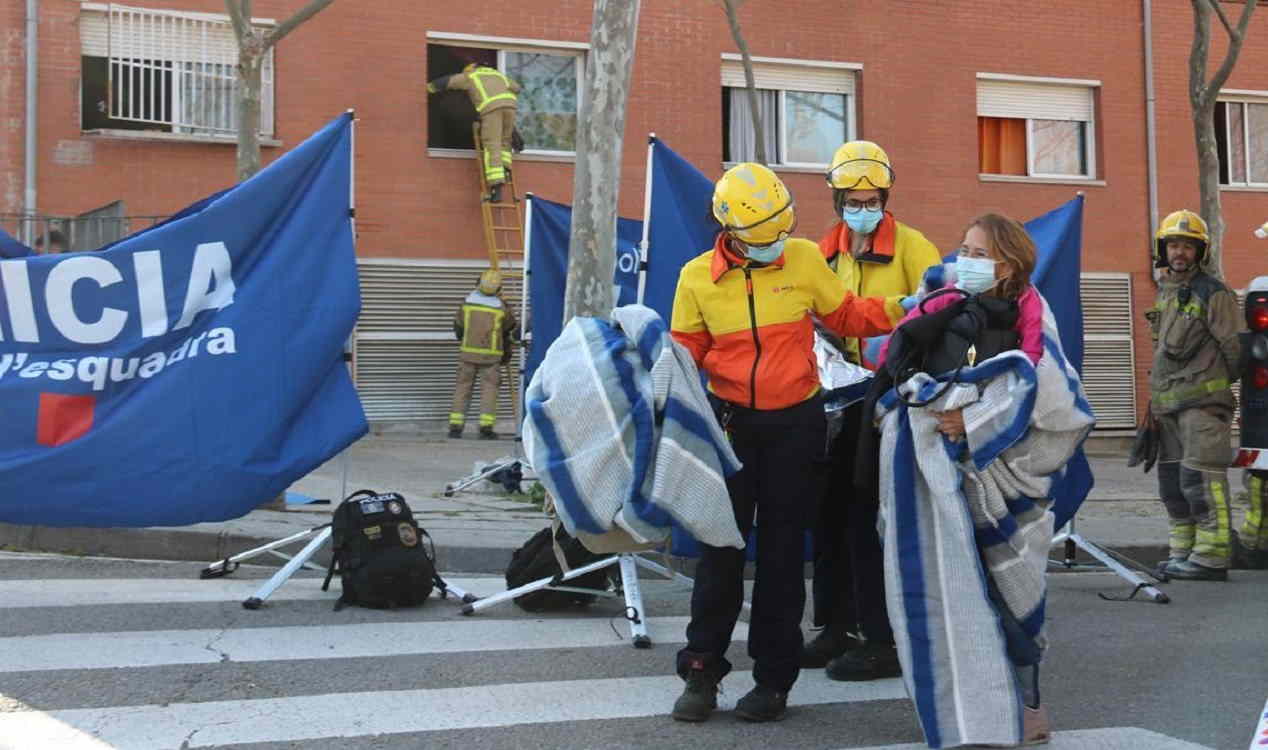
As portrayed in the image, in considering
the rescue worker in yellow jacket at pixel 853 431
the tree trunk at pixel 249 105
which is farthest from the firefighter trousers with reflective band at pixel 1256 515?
the tree trunk at pixel 249 105

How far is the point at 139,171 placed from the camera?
16.7m

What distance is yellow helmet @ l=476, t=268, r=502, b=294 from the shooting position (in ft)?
54.7

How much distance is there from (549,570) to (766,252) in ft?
8.26

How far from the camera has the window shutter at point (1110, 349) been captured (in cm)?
2131

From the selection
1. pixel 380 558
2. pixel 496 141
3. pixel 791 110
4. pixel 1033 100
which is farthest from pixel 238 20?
pixel 1033 100

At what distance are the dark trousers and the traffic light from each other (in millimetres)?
4204

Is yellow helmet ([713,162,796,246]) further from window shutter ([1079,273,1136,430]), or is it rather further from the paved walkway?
window shutter ([1079,273,1136,430])

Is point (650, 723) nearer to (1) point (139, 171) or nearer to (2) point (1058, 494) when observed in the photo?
(2) point (1058, 494)

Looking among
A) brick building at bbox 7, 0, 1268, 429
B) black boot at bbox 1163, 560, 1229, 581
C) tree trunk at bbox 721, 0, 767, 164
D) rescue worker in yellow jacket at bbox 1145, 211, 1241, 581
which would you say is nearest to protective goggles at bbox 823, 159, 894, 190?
rescue worker in yellow jacket at bbox 1145, 211, 1241, 581

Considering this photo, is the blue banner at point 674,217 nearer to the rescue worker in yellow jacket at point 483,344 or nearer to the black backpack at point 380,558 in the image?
the black backpack at point 380,558

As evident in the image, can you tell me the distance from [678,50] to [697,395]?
14.6 metres

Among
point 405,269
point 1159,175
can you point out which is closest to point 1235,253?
point 1159,175

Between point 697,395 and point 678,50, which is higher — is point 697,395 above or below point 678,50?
below

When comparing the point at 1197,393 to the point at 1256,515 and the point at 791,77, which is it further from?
→ the point at 791,77
